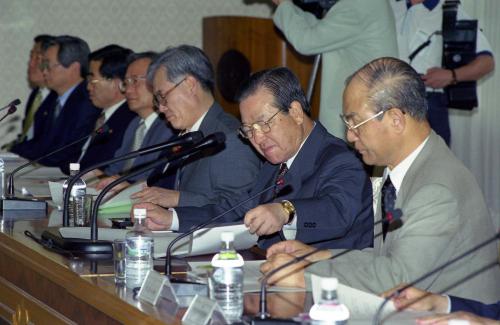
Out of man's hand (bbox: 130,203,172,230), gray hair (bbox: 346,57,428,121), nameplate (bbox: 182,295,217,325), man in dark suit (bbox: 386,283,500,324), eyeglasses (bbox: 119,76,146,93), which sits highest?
gray hair (bbox: 346,57,428,121)

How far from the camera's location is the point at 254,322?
2.05m

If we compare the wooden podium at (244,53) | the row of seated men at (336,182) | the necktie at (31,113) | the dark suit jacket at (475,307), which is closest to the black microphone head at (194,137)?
the row of seated men at (336,182)

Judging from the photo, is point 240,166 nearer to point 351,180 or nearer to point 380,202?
point 351,180

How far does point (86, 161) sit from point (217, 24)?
50.6 inches

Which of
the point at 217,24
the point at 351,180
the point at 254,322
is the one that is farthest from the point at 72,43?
the point at 254,322

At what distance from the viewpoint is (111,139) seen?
5523 millimetres

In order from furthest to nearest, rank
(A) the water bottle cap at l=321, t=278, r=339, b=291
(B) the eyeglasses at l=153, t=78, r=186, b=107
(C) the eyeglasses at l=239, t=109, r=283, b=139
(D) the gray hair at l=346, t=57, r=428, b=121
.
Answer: (B) the eyeglasses at l=153, t=78, r=186, b=107, (C) the eyeglasses at l=239, t=109, r=283, b=139, (D) the gray hair at l=346, t=57, r=428, b=121, (A) the water bottle cap at l=321, t=278, r=339, b=291

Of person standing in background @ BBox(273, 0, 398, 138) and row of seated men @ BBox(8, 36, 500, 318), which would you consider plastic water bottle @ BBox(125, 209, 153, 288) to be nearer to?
row of seated men @ BBox(8, 36, 500, 318)

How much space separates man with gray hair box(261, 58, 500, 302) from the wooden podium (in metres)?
2.95

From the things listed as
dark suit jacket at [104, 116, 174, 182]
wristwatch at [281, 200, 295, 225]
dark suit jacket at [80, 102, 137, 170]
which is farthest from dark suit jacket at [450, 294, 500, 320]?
dark suit jacket at [80, 102, 137, 170]

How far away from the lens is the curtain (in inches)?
260

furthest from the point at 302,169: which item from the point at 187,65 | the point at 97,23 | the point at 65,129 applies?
the point at 97,23

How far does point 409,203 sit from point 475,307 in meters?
0.34

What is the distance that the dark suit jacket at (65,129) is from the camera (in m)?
6.02
